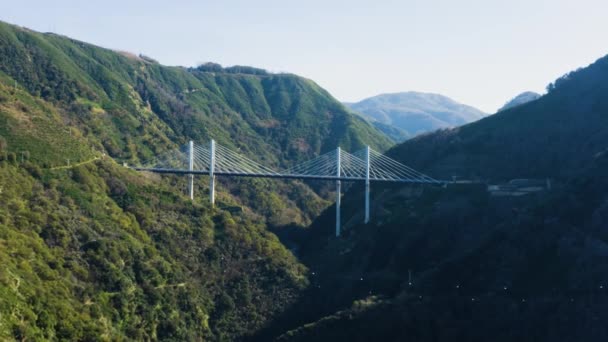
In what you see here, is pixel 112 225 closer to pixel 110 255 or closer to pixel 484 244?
pixel 110 255

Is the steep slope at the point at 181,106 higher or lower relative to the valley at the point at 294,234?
higher

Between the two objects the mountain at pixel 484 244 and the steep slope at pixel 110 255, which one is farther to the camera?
the mountain at pixel 484 244

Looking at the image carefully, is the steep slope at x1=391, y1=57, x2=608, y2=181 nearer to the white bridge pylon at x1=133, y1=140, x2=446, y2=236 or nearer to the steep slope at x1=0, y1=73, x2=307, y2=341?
the white bridge pylon at x1=133, y1=140, x2=446, y2=236

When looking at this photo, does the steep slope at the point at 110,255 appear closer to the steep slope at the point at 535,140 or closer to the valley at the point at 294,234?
the valley at the point at 294,234

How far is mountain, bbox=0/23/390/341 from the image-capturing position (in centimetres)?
2851

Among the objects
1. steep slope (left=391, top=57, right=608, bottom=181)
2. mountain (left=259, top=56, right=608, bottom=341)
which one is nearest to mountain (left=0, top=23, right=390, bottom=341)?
mountain (left=259, top=56, right=608, bottom=341)

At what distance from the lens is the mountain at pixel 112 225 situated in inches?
1122

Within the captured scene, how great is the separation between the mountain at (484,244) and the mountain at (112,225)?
324 centimetres

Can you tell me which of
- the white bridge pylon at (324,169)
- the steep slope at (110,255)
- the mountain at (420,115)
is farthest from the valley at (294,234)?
the mountain at (420,115)

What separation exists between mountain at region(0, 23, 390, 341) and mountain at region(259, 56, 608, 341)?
10.6ft

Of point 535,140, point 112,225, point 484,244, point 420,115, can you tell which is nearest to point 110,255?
point 112,225

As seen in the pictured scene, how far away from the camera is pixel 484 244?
35.1 metres

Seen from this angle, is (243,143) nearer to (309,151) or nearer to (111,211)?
(309,151)

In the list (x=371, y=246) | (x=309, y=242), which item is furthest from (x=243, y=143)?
(x=371, y=246)
